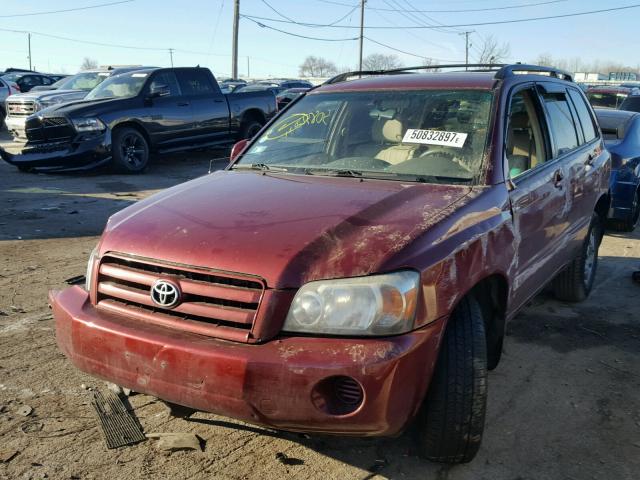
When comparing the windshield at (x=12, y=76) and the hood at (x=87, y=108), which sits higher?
the windshield at (x=12, y=76)

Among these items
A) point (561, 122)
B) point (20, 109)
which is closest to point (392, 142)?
point (561, 122)

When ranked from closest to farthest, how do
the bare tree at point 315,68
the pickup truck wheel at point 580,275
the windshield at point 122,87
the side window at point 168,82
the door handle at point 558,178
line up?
the door handle at point 558,178
the pickup truck wheel at point 580,275
the windshield at point 122,87
the side window at point 168,82
the bare tree at point 315,68

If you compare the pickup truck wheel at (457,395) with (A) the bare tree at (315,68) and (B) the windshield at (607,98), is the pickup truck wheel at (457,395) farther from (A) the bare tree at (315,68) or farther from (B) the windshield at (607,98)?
(A) the bare tree at (315,68)

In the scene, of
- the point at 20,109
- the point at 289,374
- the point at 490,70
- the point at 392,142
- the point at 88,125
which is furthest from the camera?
the point at 20,109

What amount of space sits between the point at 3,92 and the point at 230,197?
19.0 metres

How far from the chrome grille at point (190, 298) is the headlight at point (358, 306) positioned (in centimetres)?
18

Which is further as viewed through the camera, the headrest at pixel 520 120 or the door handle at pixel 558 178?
the door handle at pixel 558 178

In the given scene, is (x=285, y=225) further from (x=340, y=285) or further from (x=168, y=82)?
(x=168, y=82)

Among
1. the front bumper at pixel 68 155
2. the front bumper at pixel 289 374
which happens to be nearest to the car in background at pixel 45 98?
the front bumper at pixel 68 155

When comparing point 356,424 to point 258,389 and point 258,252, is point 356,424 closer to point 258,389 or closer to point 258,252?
point 258,389

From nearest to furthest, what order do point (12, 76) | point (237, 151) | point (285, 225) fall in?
point (285, 225) → point (237, 151) → point (12, 76)

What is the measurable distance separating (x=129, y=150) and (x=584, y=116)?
27.6 feet

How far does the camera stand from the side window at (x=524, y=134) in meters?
3.41

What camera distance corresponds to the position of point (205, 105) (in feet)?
40.4
